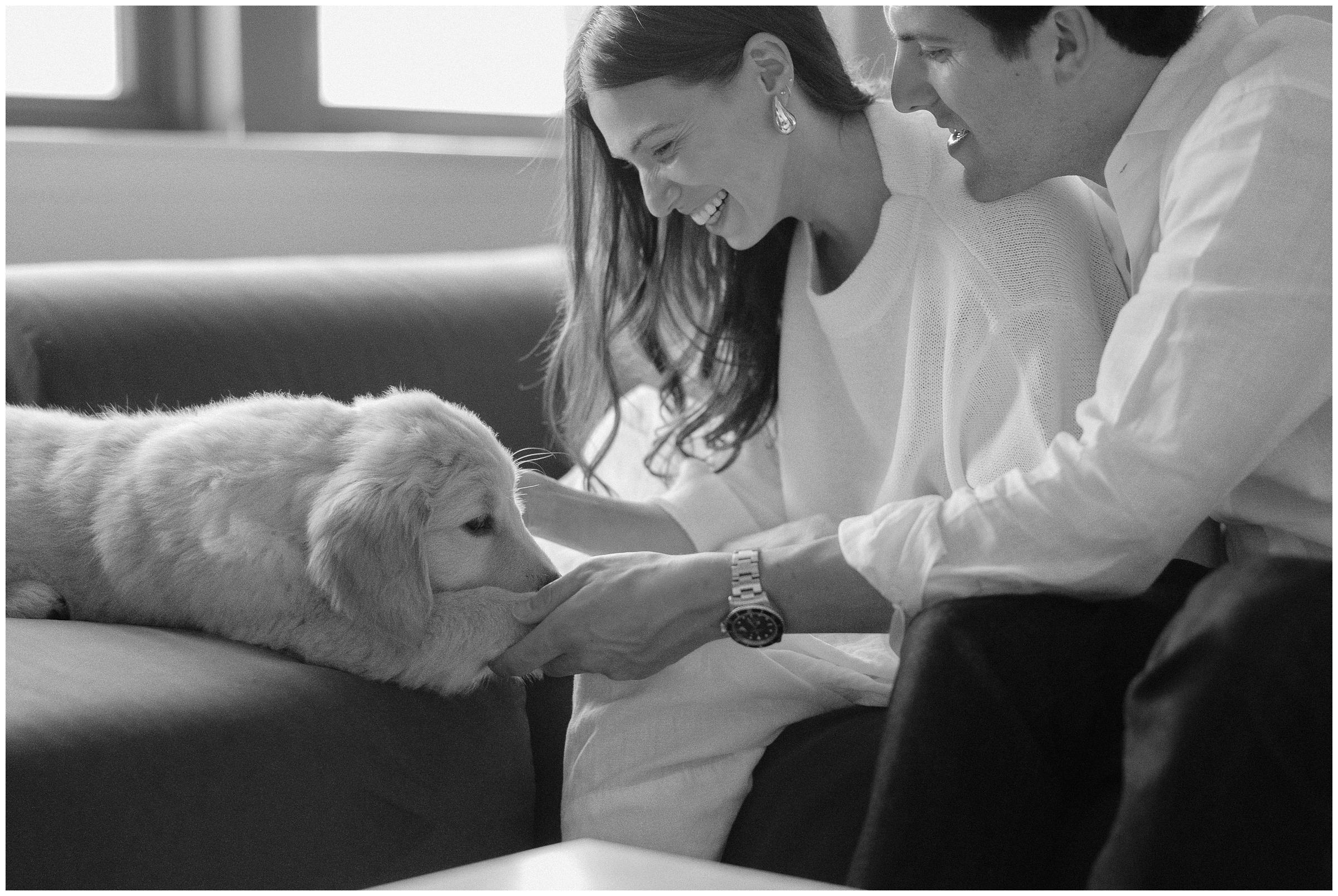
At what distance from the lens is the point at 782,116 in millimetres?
1958

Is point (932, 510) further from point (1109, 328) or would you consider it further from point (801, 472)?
point (801, 472)

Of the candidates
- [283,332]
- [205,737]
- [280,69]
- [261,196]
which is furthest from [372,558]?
[280,69]

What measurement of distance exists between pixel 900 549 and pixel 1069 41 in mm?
633

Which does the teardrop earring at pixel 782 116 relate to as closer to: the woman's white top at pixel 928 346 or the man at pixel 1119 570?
the woman's white top at pixel 928 346

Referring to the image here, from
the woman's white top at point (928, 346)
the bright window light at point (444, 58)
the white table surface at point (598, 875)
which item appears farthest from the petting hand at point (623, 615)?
the bright window light at point (444, 58)

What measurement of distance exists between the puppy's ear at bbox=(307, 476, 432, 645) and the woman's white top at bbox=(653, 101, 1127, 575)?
0.64 meters

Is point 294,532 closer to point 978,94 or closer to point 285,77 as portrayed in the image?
point 978,94

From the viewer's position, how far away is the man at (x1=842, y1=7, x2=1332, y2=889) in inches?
43.8

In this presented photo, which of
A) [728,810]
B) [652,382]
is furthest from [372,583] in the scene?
[652,382]

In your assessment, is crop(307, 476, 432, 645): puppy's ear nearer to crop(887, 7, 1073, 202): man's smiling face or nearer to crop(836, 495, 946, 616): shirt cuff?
crop(836, 495, 946, 616): shirt cuff

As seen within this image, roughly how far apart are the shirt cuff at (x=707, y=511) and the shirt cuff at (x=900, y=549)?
70cm

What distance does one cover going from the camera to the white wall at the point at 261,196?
3.04m

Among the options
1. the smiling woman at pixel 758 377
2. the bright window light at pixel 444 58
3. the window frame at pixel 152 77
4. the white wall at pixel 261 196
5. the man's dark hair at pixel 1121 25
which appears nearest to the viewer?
the man's dark hair at pixel 1121 25

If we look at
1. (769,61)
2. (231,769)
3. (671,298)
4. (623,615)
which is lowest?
(231,769)
